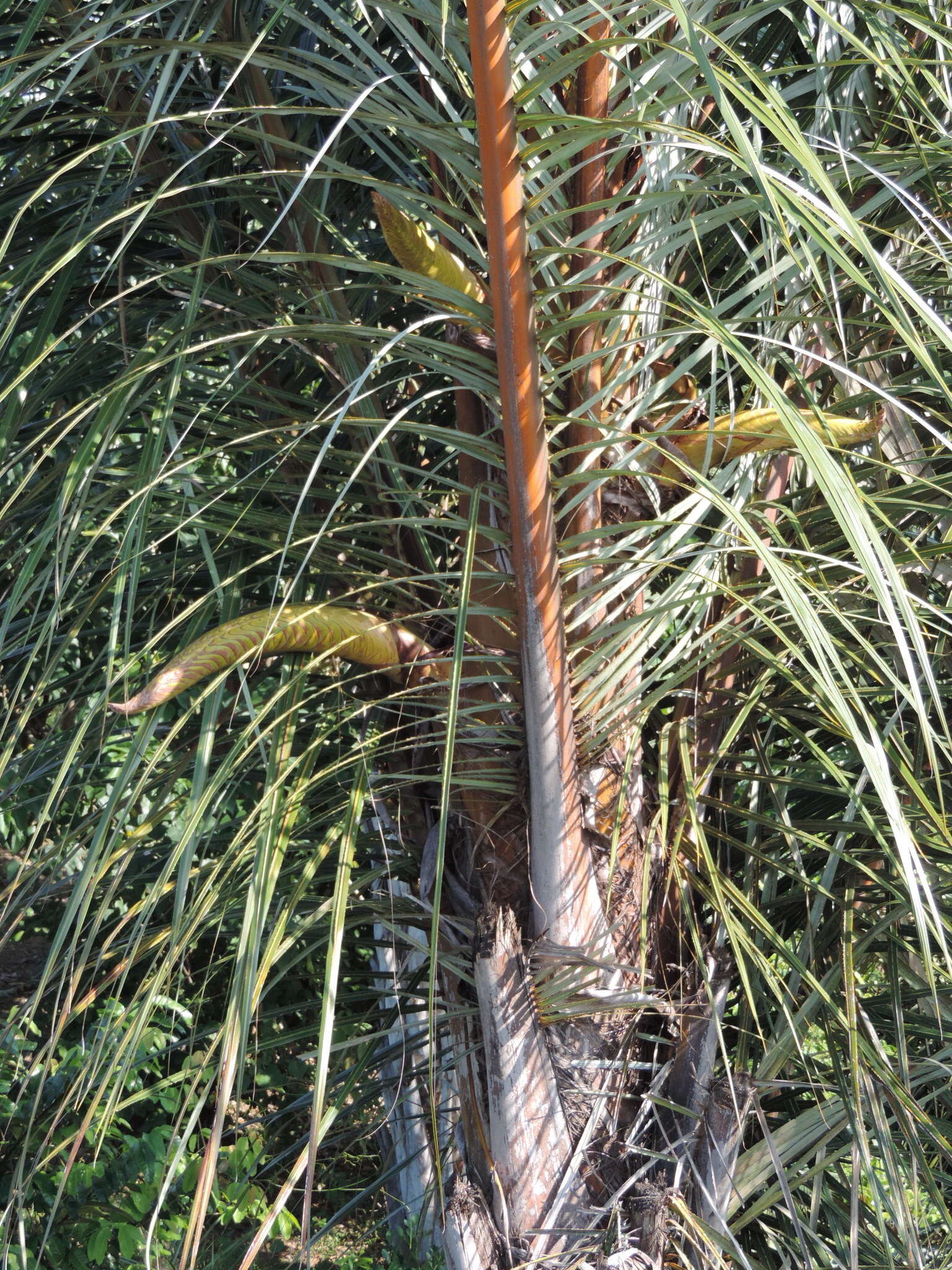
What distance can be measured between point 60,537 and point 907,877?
0.72m

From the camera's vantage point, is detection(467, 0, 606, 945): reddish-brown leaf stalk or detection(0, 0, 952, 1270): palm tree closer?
detection(467, 0, 606, 945): reddish-brown leaf stalk

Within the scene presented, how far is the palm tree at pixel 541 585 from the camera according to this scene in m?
0.84

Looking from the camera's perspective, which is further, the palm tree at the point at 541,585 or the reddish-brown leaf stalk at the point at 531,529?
the palm tree at the point at 541,585

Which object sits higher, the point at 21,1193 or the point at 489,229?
the point at 489,229

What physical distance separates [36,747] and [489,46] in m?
1.03

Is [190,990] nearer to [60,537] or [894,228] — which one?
[60,537]

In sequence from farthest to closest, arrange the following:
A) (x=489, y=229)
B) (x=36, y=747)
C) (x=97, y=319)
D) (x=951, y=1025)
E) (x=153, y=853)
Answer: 1. (x=153, y=853)
2. (x=97, y=319)
3. (x=36, y=747)
4. (x=951, y=1025)
5. (x=489, y=229)

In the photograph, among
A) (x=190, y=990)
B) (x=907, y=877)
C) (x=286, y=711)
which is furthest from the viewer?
(x=190, y=990)

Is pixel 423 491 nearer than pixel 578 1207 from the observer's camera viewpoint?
No

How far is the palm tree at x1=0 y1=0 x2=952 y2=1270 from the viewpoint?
0.84 m

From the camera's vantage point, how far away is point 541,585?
92 centimetres

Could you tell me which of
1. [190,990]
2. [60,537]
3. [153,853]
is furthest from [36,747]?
[190,990]

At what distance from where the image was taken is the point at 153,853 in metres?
1.75

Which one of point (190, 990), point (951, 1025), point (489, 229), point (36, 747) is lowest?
point (190, 990)
